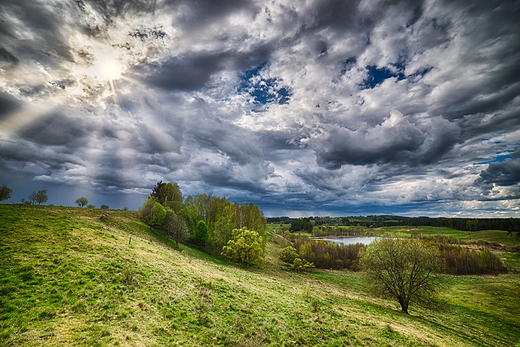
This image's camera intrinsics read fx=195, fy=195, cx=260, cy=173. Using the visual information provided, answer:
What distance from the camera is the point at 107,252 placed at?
20516 mm

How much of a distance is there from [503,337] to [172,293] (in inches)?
1746

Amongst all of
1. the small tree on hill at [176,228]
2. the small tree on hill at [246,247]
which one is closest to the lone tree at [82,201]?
the small tree on hill at [176,228]

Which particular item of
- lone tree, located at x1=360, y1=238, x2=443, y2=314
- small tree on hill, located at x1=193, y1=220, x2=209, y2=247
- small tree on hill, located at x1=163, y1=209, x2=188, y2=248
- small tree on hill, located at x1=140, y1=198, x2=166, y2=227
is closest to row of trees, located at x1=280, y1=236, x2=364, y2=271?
small tree on hill, located at x1=193, y1=220, x2=209, y2=247

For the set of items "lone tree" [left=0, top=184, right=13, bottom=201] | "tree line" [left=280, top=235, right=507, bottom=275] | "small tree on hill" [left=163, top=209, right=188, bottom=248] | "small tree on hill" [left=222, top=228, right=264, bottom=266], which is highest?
"lone tree" [left=0, top=184, right=13, bottom=201]

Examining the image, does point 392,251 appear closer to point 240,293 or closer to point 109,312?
point 240,293

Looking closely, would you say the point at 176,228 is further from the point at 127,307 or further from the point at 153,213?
the point at 127,307

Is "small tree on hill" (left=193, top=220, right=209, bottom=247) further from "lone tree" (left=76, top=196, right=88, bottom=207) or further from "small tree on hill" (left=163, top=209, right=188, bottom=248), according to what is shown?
"lone tree" (left=76, top=196, right=88, bottom=207)

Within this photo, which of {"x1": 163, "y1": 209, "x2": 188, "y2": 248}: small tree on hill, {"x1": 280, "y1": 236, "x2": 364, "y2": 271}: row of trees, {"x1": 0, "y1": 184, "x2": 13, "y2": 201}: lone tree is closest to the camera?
{"x1": 0, "y1": 184, "x2": 13, "y2": 201}: lone tree

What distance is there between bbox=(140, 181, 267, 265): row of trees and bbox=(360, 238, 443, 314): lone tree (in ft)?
85.6

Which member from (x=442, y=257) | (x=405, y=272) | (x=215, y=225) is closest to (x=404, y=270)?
(x=405, y=272)

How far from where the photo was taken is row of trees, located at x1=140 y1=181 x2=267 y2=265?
4972 centimetres

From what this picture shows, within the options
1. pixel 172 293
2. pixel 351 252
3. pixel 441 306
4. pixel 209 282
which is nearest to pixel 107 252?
→ pixel 172 293

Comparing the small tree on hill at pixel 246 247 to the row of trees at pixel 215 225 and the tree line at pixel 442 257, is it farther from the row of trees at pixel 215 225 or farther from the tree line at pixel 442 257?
the tree line at pixel 442 257

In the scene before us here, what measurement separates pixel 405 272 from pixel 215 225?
47948 millimetres
